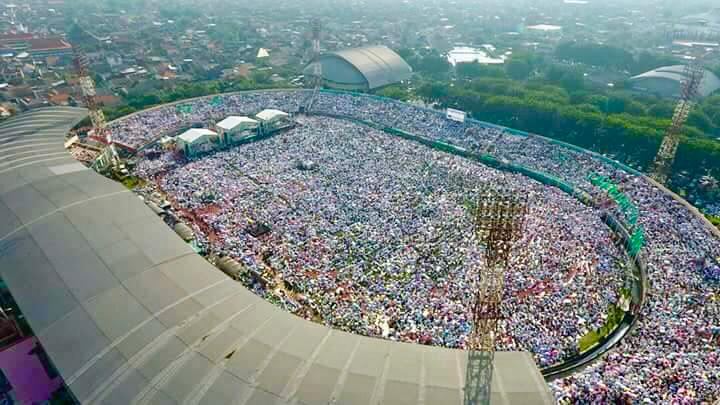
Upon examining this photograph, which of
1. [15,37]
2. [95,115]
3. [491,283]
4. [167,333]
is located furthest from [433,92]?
[15,37]

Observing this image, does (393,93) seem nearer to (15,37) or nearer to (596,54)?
(596,54)

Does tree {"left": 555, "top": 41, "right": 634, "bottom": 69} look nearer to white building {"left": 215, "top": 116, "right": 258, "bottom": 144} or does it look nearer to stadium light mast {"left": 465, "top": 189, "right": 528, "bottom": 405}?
white building {"left": 215, "top": 116, "right": 258, "bottom": 144}

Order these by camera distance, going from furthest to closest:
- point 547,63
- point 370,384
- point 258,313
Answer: point 547,63 → point 258,313 → point 370,384

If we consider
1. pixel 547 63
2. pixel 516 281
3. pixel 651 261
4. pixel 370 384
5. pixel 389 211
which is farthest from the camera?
pixel 547 63

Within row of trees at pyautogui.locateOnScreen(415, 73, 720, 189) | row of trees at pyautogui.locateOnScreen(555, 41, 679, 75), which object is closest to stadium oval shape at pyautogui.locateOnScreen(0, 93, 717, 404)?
row of trees at pyautogui.locateOnScreen(415, 73, 720, 189)

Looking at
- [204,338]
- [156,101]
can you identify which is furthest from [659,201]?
[156,101]

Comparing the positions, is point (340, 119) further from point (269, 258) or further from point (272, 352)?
point (272, 352)

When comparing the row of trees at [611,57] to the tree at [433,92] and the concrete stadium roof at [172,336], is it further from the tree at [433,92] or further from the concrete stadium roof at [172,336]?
the concrete stadium roof at [172,336]
